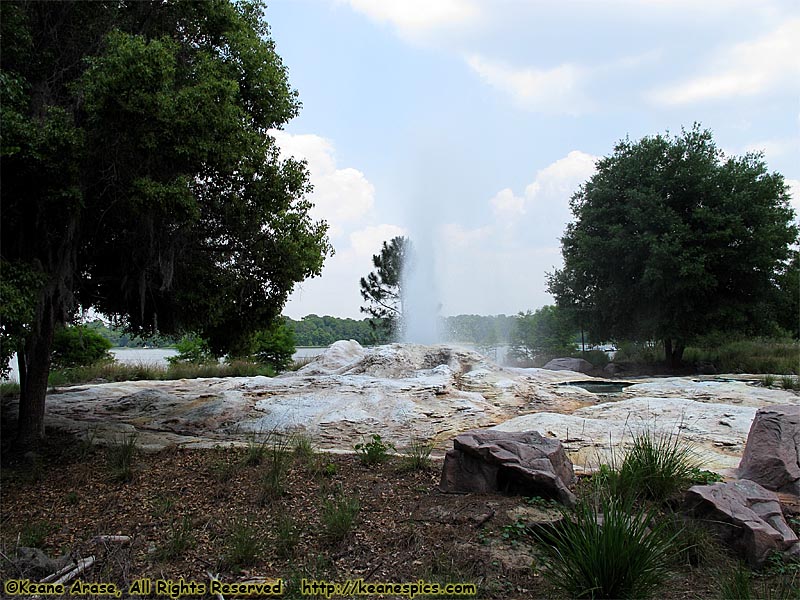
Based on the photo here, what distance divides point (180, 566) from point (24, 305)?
2957 mm

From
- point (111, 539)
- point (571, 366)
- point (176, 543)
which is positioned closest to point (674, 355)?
point (571, 366)

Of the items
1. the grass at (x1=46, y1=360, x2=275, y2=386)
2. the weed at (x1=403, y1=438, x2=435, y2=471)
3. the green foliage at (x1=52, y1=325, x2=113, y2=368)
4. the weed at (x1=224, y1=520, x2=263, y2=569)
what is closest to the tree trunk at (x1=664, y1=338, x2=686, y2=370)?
the grass at (x1=46, y1=360, x2=275, y2=386)

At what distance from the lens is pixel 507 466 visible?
188 inches

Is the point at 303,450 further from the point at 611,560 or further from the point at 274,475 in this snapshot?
Answer: the point at 611,560

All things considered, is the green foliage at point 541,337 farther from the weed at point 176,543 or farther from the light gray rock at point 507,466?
the weed at point 176,543

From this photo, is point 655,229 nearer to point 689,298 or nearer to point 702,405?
point 689,298

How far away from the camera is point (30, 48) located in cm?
600

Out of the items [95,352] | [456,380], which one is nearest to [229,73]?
[456,380]

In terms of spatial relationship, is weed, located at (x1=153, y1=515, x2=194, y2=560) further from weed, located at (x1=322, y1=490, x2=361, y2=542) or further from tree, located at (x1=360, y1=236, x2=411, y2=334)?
tree, located at (x1=360, y1=236, x2=411, y2=334)

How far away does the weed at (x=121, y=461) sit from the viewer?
5.60 metres

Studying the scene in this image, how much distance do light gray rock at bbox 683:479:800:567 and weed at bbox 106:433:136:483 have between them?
490 centimetres

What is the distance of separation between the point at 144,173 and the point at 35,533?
136 inches

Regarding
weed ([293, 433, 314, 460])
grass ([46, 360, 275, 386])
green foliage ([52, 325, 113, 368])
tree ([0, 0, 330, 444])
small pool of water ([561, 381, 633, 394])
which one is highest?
tree ([0, 0, 330, 444])

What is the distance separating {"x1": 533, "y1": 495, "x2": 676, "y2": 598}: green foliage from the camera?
127 inches
